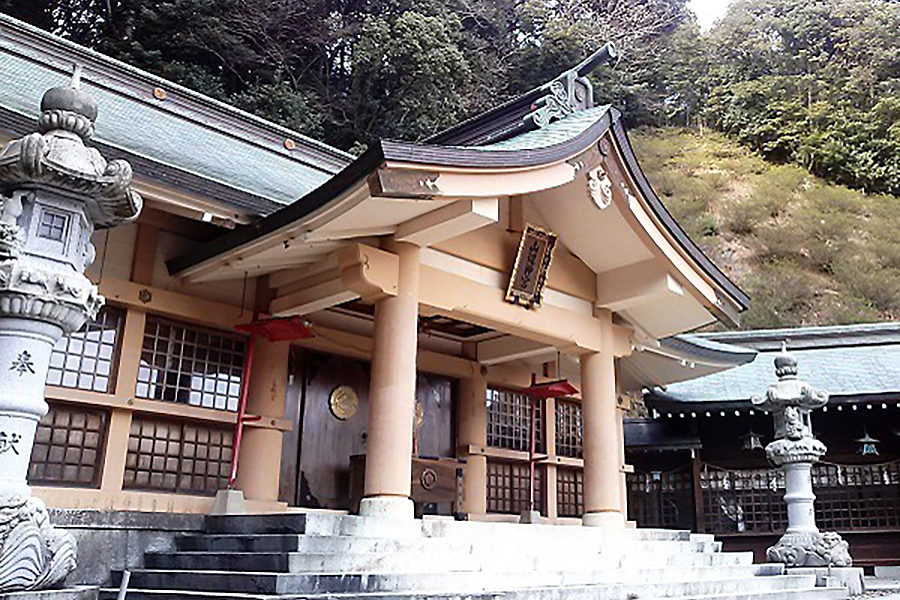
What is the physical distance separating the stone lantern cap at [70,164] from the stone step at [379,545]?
2540mm

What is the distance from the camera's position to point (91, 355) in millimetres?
6969

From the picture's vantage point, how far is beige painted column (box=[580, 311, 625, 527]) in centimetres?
864

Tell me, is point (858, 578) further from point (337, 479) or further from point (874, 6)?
point (874, 6)

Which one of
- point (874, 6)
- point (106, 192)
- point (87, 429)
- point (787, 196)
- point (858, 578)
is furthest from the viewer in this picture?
point (874, 6)

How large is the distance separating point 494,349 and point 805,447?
4.53 metres

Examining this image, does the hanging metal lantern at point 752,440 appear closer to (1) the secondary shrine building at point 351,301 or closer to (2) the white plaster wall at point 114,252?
(1) the secondary shrine building at point 351,301

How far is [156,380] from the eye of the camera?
7.41m

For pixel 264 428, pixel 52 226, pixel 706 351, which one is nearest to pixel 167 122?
pixel 264 428

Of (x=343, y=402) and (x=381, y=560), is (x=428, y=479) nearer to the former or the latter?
(x=343, y=402)

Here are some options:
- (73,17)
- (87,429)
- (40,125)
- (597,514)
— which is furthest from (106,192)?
(73,17)

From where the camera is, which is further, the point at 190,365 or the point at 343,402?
the point at 343,402

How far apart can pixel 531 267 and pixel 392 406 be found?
264cm

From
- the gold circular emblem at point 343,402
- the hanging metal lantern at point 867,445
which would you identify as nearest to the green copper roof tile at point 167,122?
the gold circular emblem at point 343,402

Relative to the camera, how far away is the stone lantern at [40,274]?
137 inches
